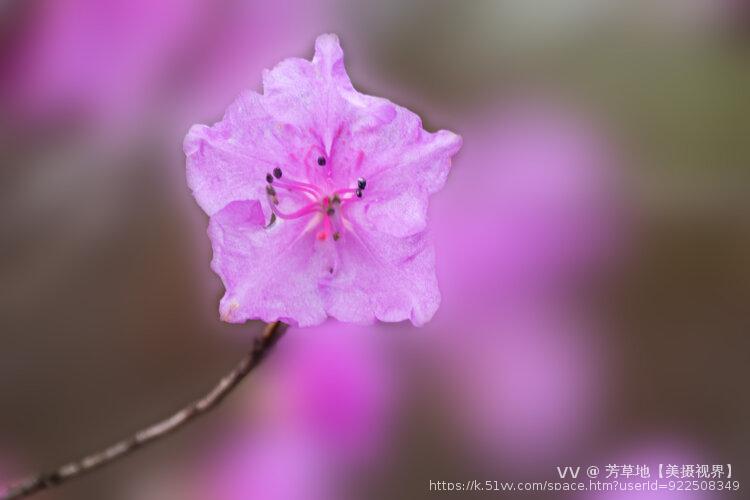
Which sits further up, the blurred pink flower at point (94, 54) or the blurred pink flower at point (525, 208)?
the blurred pink flower at point (94, 54)

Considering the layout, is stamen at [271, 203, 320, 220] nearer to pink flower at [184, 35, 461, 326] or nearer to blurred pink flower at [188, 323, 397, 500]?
pink flower at [184, 35, 461, 326]

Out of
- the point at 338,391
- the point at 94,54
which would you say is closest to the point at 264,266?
the point at 338,391

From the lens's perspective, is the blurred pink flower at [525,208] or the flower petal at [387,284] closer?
the flower petal at [387,284]

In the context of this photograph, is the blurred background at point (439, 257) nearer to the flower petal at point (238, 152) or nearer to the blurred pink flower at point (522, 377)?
the blurred pink flower at point (522, 377)

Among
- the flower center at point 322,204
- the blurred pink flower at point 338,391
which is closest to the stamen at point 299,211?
the flower center at point 322,204

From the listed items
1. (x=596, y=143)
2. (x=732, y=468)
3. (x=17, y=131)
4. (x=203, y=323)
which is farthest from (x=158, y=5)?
(x=732, y=468)

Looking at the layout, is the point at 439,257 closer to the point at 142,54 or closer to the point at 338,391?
the point at 338,391
